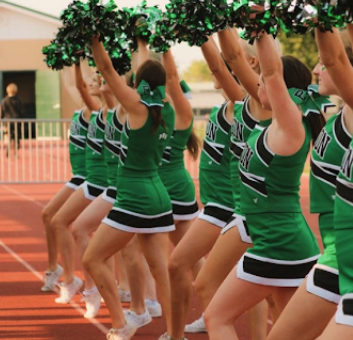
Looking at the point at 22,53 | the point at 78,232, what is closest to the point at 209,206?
the point at 78,232

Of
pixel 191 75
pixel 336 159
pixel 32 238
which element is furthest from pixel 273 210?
pixel 191 75

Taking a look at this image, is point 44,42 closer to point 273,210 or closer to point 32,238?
point 32,238

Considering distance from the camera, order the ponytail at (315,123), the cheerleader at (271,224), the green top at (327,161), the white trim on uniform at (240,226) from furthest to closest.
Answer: the white trim on uniform at (240,226) → the ponytail at (315,123) → the cheerleader at (271,224) → the green top at (327,161)

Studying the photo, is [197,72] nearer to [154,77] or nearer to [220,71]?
[154,77]

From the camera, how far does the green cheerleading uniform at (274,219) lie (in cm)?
434

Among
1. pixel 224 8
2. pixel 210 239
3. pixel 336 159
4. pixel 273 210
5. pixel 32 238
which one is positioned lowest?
pixel 32 238

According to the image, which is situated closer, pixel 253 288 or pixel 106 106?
pixel 253 288

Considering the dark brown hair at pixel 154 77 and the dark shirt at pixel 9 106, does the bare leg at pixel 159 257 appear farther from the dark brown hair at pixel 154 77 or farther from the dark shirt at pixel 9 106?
the dark shirt at pixel 9 106

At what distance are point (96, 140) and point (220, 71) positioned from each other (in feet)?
7.23

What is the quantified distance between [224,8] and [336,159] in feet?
3.19

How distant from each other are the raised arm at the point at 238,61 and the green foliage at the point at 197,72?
472 ft

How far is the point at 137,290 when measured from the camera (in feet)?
22.6

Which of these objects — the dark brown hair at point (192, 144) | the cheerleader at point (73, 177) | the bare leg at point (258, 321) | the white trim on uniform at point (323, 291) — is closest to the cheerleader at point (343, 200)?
the white trim on uniform at point (323, 291)

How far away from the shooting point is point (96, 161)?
7820 mm
